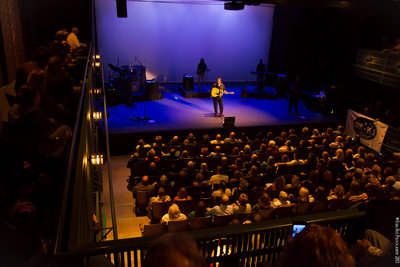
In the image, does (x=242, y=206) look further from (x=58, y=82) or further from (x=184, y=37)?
(x=184, y=37)

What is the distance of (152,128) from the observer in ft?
34.5

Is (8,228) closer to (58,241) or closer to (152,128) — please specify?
(58,241)

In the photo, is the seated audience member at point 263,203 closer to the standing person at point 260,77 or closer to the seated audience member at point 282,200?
the seated audience member at point 282,200

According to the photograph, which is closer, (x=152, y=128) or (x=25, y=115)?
(x=25, y=115)

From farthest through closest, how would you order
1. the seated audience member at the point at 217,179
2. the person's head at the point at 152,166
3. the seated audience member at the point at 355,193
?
the person's head at the point at 152,166 → the seated audience member at the point at 217,179 → the seated audience member at the point at 355,193

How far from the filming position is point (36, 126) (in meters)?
2.33

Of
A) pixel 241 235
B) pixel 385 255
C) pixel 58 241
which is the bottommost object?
pixel 385 255

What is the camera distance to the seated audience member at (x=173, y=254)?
111cm

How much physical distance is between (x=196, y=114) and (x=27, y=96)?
9.91 metres

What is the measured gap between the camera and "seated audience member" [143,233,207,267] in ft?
3.65

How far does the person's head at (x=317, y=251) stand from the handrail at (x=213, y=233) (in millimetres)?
364

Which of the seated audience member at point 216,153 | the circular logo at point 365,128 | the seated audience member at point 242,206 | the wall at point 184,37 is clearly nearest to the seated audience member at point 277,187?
the seated audience member at point 242,206

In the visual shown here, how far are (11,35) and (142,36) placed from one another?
28.4 feet

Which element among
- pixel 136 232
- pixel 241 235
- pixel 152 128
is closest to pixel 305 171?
pixel 136 232
